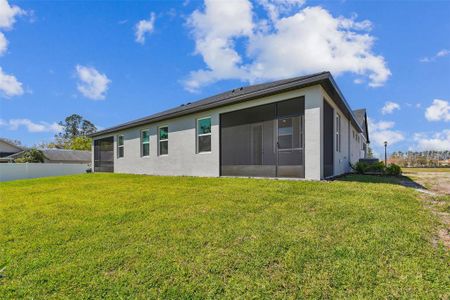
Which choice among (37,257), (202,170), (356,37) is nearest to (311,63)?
(356,37)

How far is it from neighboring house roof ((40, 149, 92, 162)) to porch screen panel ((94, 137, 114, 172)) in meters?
17.2

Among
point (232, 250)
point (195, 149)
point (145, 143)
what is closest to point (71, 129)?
point (145, 143)

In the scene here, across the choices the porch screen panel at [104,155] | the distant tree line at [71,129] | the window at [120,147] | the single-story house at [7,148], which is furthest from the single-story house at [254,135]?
the distant tree line at [71,129]

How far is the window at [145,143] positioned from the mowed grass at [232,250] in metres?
8.54

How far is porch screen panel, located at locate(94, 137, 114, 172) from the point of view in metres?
17.5

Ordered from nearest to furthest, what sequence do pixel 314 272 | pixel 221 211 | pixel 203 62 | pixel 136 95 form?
pixel 314 272 → pixel 221 211 → pixel 203 62 → pixel 136 95

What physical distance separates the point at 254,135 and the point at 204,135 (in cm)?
319

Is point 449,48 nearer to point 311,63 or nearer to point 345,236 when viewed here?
point 311,63

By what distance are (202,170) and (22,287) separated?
8.03 metres

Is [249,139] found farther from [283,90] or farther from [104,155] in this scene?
[104,155]

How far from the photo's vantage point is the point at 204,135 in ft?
34.4

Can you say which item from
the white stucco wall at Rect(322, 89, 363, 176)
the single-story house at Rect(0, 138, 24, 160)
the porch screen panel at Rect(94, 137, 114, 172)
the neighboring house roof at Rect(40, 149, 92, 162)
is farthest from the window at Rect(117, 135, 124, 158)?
the single-story house at Rect(0, 138, 24, 160)

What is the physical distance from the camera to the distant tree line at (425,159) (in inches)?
1187

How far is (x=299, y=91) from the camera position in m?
7.50
